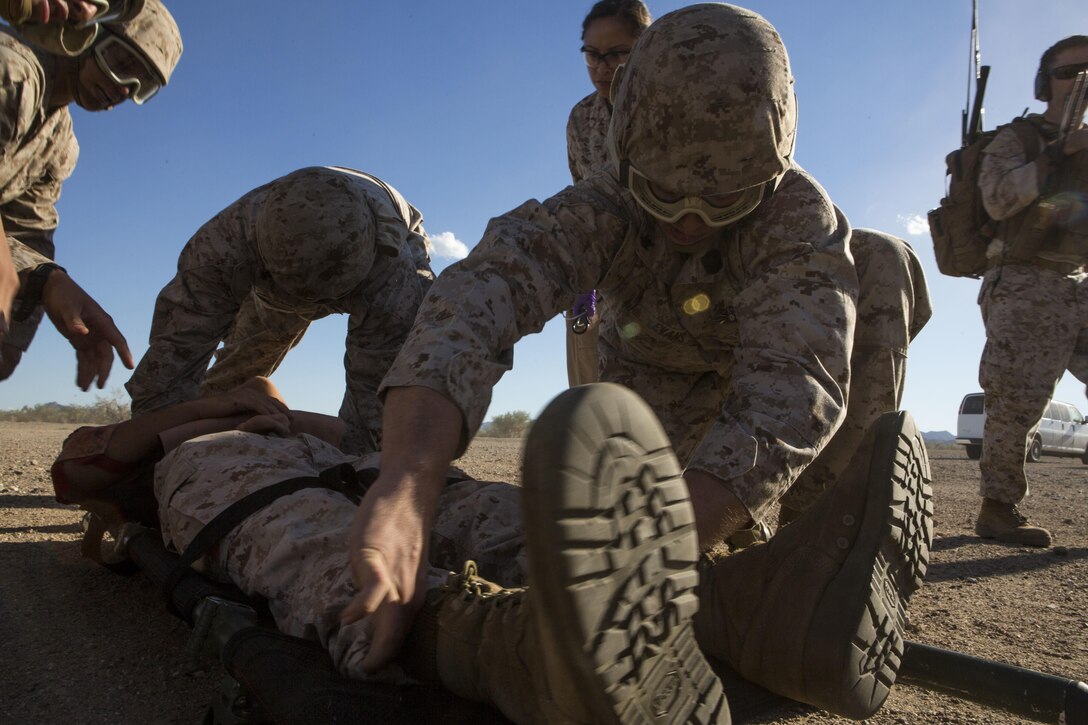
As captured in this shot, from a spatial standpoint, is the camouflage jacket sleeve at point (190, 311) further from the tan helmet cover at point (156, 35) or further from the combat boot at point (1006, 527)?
the combat boot at point (1006, 527)

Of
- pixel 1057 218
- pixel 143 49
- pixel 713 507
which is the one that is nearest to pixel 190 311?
pixel 143 49

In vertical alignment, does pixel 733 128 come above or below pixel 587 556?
above

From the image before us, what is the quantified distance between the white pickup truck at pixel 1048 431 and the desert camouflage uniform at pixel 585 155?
1100cm

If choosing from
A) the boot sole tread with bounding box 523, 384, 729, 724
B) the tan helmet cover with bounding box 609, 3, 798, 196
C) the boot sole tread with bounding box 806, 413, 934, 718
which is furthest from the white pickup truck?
the boot sole tread with bounding box 523, 384, 729, 724

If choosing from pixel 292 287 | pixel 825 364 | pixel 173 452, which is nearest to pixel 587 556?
pixel 825 364

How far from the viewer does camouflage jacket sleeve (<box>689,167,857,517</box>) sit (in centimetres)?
153

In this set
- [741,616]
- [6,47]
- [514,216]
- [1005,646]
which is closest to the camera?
[741,616]

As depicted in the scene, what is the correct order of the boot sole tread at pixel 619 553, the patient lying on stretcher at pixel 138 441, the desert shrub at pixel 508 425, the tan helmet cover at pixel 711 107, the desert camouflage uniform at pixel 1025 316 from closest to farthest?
the boot sole tread at pixel 619 553
the tan helmet cover at pixel 711 107
the patient lying on stretcher at pixel 138 441
the desert camouflage uniform at pixel 1025 316
the desert shrub at pixel 508 425

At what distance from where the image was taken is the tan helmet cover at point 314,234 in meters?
2.92

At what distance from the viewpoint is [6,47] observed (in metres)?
2.47

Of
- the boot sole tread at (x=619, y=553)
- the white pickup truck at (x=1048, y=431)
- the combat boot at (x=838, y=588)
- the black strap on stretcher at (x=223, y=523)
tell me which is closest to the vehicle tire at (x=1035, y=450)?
the white pickup truck at (x=1048, y=431)

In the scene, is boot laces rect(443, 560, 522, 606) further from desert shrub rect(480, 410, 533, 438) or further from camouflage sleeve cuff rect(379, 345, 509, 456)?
desert shrub rect(480, 410, 533, 438)

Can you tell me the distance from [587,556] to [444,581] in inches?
Answer: 23.1

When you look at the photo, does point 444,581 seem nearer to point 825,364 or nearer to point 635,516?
point 635,516
